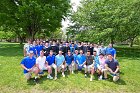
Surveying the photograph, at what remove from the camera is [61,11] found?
2800cm

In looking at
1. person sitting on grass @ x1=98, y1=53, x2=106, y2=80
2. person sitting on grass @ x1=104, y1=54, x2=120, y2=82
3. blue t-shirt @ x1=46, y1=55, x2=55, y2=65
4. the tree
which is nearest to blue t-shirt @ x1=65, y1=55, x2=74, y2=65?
blue t-shirt @ x1=46, y1=55, x2=55, y2=65

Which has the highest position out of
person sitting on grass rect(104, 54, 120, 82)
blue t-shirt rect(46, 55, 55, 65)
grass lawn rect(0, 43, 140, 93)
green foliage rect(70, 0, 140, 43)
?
green foliage rect(70, 0, 140, 43)

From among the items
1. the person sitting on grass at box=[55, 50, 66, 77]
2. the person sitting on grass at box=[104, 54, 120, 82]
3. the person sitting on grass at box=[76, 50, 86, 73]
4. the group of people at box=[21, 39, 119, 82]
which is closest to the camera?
the group of people at box=[21, 39, 119, 82]

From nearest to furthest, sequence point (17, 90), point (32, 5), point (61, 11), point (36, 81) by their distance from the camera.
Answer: point (17, 90) < point (36, 81) < point (32, 5) < point (61, 11)

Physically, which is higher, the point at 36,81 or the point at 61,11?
the point at 61,11

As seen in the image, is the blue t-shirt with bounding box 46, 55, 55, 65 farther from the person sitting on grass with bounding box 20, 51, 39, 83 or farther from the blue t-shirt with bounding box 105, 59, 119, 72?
the blue t-shirt with bounding box 105, 59, 119, 72

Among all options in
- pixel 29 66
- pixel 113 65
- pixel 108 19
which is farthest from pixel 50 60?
pixel 108 19

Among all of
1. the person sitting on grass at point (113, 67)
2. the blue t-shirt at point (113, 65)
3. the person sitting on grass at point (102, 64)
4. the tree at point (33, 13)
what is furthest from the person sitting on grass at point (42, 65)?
the tree at point (33, 13)

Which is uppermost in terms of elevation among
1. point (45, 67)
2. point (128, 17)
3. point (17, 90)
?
point (128, 17)

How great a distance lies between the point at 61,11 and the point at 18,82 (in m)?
16.7

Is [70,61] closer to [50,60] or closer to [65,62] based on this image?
[65,62]

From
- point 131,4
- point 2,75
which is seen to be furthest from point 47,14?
point 2,75

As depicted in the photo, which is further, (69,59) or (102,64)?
(69,59)

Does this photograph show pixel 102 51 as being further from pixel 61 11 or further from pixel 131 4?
pixel 61 11
